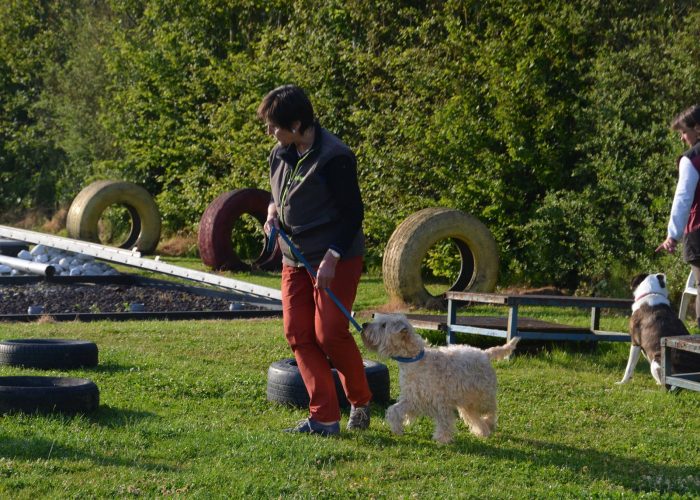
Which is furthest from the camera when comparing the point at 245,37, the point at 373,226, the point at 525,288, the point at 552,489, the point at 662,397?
the point at 245,37

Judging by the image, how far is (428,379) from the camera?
20.9 feet

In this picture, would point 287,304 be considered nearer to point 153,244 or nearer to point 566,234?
point 566,234

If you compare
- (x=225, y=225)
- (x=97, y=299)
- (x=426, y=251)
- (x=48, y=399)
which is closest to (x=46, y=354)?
(x=48, y=399)

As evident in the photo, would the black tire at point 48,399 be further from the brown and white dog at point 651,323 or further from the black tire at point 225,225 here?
the black tire at point 225,225

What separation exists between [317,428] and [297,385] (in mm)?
832

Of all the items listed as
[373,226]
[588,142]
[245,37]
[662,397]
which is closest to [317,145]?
[662,397]

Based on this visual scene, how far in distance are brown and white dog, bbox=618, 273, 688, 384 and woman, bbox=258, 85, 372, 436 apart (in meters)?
3.14

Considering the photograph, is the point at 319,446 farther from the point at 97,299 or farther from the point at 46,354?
the point at 97,299

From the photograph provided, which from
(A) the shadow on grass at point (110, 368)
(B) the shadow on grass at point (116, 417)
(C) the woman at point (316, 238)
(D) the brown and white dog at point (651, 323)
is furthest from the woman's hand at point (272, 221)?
(D) the brown and white dog at point (651, 323)

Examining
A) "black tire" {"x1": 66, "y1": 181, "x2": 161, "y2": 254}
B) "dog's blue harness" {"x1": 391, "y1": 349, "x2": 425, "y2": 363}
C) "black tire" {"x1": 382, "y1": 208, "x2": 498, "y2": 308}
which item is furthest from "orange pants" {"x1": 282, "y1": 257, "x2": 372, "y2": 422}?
"black tire" {"x1": 66, "y1": 181, "x2": 161, "y2": 254}

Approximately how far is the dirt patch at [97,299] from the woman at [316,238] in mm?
7692

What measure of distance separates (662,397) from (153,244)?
1589 centimetres

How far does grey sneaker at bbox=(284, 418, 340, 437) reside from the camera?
6.28 m

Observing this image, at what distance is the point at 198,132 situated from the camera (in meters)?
22.2
